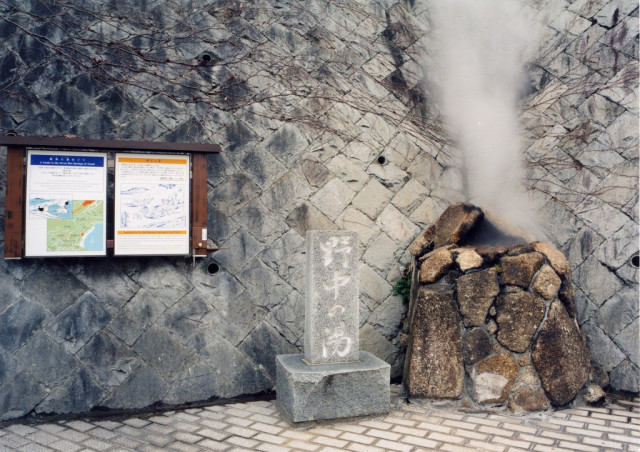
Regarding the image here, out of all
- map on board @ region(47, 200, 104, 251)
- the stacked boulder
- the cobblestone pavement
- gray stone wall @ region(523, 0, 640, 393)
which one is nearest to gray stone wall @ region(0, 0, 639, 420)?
gray stone wall @ region(523, 0, 640, 393)

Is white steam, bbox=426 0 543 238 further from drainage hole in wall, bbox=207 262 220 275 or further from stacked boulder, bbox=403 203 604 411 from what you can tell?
drainage hole in wall, bbox=207 262 220 275

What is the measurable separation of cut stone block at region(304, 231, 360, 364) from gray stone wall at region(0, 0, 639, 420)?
0.85 meters

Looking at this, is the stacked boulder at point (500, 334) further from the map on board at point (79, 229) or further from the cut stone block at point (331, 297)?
the map on board at point (79, 229)

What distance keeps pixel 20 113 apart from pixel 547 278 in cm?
551

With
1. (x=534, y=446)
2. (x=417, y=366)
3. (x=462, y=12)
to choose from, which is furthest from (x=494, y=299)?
(x=462, y=12)

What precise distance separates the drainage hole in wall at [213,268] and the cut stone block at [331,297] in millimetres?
1135

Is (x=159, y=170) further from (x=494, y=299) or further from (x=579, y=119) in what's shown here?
(x=579, y=119)

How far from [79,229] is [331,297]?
8.05ft

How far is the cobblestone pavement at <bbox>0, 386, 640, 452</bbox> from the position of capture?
3826 mm

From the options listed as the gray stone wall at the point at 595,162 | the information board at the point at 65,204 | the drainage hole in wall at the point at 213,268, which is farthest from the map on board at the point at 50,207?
the gray stone wall at the point at 595,162

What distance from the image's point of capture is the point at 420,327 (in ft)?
15.8

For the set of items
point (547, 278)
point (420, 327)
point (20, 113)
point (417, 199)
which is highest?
point (20, 113)

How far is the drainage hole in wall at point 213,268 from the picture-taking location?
5.09m

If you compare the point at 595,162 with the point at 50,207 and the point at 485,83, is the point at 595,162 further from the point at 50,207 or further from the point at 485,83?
the point at 50,207
